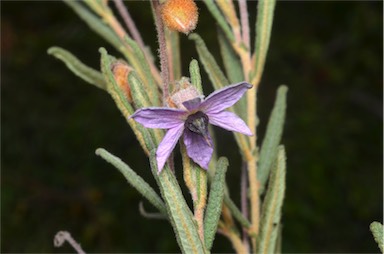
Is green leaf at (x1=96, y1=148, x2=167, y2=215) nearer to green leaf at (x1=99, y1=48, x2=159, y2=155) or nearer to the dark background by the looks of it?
green leaf at (x1=99, y1=48, x2=159, y2=155)

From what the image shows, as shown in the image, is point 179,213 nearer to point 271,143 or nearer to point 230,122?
point 230,122

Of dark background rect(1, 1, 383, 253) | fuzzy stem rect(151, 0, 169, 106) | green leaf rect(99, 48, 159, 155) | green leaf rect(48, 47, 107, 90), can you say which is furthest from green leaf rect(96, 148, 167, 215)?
dark background rect(1, 1, 383, 253)

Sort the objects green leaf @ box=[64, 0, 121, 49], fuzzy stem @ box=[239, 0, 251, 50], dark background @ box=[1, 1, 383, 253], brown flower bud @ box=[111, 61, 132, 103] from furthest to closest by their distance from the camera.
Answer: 1. dark background @ box=[1, 1, 383, 253]
2. green leaf @ box=[64, 0, 121, 49]
3. fuzzy stem @ box=[239, 0, 251, 50]
4. brown flower bud @ box=[111, 61, 132, 103]

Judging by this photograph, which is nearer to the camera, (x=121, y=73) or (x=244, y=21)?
(x=121, y=73)

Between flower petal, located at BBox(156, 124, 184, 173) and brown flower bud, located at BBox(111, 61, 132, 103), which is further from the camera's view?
brown flower bud, located at BBox(111, 61, 132, 103)

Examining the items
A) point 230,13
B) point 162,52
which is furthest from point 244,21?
point 162,52

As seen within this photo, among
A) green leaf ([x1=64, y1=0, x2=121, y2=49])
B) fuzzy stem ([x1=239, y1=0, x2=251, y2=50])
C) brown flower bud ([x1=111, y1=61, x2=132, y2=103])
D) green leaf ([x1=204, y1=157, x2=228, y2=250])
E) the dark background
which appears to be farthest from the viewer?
the dark background

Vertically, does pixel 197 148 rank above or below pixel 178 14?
A: below

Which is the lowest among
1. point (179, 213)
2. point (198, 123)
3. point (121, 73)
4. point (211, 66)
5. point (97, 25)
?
point (179, 213)
